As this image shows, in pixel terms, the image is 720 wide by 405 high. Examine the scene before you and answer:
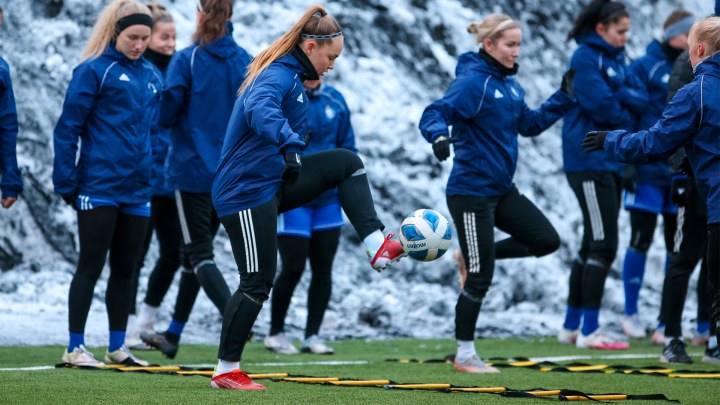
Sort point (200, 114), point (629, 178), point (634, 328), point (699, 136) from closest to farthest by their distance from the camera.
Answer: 1. point (699, 136)
2. point (200, 114)
3. point (629, 178)
4. point (634, 328)

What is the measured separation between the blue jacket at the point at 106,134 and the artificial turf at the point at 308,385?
1.13 m

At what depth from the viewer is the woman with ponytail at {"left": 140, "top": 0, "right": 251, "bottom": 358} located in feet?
19.5

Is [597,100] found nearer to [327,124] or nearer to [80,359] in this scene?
[327,124]

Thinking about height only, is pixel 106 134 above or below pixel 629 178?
below

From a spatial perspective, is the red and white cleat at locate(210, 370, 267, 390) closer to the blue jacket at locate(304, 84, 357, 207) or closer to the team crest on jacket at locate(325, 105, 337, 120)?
the blue jacket at locate(304, 84, 357, 207)

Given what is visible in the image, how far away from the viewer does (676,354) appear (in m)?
6.13

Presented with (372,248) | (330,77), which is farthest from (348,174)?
(330,77)

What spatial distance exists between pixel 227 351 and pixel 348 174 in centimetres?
109

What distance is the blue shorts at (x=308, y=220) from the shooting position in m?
6.85

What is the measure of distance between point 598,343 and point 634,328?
100cm

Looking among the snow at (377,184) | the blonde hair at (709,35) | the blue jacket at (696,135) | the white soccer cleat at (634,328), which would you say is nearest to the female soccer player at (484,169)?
the blue jacket at (696,135)

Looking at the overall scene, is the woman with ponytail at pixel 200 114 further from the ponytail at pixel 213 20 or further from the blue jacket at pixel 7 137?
the blue jacket at pixel 7 137

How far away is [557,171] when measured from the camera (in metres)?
11.9

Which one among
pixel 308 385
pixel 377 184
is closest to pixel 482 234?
pixel 308 385
